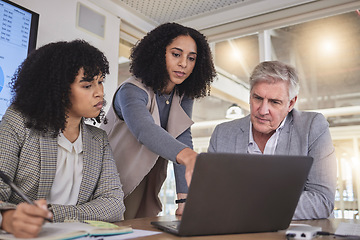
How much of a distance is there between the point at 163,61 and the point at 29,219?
1079mm

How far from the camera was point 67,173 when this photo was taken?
120cm

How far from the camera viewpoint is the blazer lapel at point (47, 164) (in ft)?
3.60

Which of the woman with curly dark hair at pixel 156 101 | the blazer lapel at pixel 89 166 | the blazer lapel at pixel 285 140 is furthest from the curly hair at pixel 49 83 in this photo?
the blazer lapel at pixel 285 140

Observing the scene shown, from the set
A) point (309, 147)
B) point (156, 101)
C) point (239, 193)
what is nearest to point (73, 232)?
point (239, 193)

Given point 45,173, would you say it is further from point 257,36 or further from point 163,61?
point 257,36

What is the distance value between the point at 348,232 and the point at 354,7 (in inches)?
83.0

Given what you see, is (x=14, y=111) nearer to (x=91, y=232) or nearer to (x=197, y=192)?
(x=91, y=232)

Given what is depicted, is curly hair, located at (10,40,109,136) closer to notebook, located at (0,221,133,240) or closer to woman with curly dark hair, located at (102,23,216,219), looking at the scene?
woman with curly dark hair, located at (102,23,216,219)

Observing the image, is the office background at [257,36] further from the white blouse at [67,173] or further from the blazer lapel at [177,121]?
the white blouse at [67,173]

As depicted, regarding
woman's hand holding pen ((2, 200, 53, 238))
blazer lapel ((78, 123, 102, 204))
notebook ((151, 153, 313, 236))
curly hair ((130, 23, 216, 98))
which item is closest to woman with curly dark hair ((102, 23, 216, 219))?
curly hair ((130, 23, 216, 98))

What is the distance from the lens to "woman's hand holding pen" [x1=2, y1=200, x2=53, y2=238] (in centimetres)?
66

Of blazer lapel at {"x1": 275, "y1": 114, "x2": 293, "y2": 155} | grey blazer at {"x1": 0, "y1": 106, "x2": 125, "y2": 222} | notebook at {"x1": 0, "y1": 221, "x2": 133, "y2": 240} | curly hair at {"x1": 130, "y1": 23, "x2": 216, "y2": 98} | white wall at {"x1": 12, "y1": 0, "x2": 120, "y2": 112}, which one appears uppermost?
white wall at {"x1": 12, "y1": 0, "x2": 120, "y2": 112}

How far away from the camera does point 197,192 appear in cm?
69

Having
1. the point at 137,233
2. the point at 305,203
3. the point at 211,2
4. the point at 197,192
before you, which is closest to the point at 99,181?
the point at 137,233
